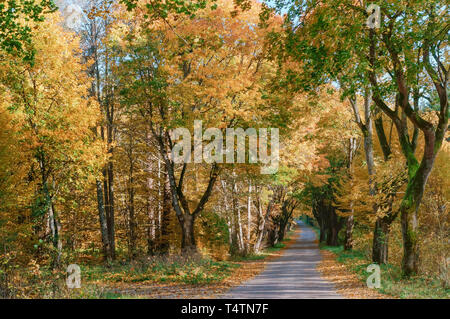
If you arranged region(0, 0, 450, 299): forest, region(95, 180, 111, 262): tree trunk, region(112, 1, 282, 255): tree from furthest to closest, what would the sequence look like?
region(95, 180, 111, 262): tree trunk → region(112, 1, 282, 255): tree → region(0, 0, 450, 299): forest

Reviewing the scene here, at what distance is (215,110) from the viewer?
16516 mm

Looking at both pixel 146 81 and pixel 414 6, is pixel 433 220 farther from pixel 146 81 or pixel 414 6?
pixel 146 81

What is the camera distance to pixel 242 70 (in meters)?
17.0

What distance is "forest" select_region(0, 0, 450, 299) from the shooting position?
34.0ft

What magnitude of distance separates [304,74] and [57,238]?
1205 centimetres

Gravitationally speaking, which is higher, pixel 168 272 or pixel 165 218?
pixel 165 218

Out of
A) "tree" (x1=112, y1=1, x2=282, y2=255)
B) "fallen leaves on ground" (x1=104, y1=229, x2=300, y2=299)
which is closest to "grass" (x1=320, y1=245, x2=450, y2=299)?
"fallen leaves on ground" (x1=104, y1=229, x2=300, y2=299)

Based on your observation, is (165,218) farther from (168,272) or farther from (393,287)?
(393,287)

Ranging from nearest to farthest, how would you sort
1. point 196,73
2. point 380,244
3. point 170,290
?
1. point 170,290
2. point 196,73
3. point 380,244

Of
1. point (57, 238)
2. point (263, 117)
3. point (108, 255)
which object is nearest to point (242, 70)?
point (263, 117)

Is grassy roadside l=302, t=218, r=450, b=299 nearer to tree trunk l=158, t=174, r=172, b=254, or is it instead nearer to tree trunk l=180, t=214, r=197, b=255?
tree trunk l=180, t=214, r=197, b=255

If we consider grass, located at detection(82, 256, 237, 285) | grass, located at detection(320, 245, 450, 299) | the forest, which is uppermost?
the forest

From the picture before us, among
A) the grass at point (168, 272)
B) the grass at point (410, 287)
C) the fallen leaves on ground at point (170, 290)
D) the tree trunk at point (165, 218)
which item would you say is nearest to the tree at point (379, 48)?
the grass at point (410, 287)

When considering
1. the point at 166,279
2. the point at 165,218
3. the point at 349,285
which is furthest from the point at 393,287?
the point at 165,218
